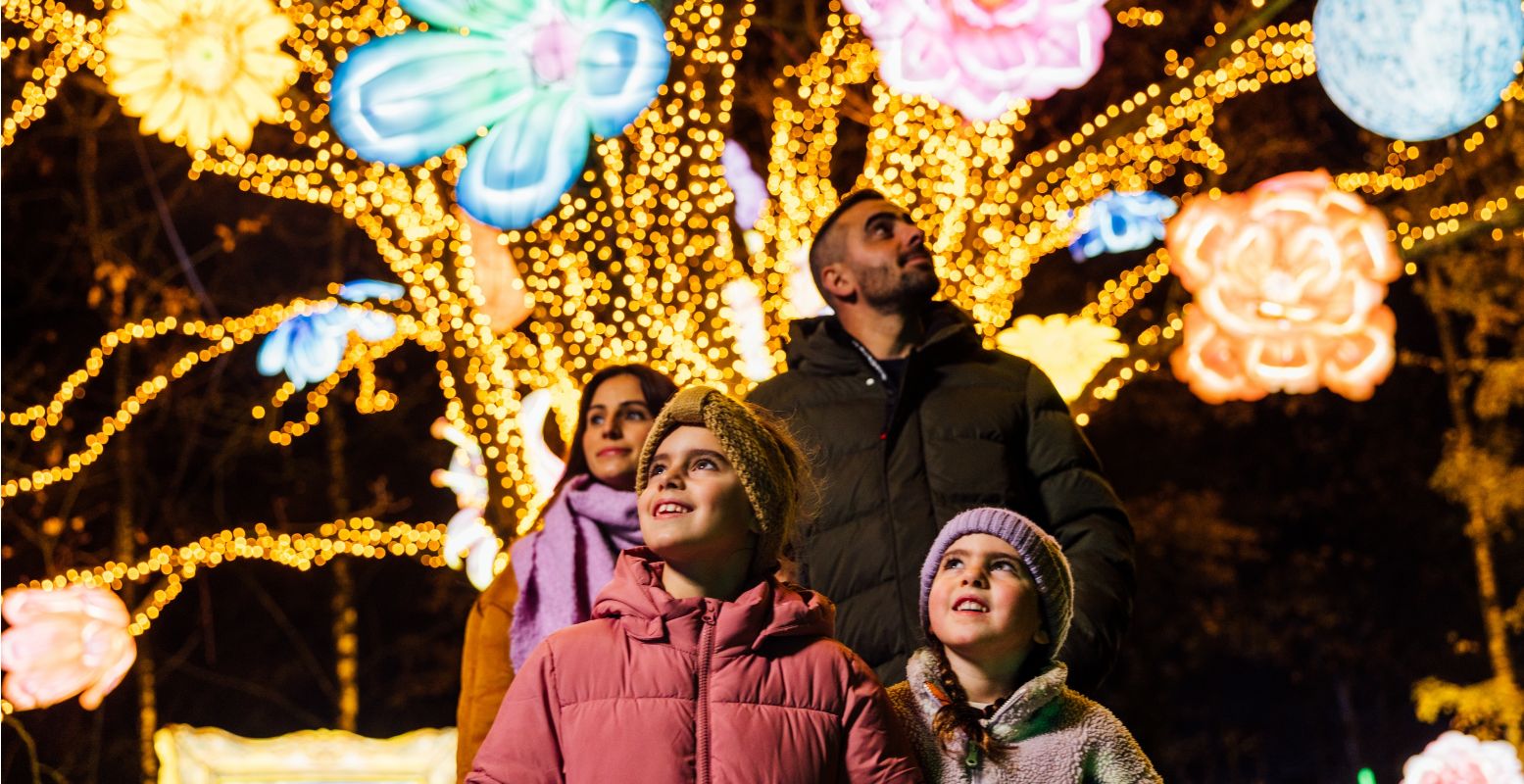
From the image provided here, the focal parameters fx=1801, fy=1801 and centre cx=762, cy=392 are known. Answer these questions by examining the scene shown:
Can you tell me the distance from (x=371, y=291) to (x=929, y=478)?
4.95 metres

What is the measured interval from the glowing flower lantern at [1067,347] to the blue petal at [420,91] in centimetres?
269

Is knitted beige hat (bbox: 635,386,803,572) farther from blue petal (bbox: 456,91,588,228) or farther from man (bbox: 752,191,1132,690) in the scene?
blue petal (bbox: 456,91,588,228)

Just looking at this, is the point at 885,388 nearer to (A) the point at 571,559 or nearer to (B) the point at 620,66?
(A) the point at 571,559

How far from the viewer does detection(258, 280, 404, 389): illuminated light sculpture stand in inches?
332

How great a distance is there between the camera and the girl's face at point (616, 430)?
4.47 metres

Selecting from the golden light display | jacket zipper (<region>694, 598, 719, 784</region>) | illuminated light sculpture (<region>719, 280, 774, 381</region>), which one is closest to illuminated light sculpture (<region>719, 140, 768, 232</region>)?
the golden light display

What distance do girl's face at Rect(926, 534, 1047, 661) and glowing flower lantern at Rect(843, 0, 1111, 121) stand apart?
138 inches

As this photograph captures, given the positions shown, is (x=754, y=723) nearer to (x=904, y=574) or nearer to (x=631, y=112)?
(x=904, y=574)

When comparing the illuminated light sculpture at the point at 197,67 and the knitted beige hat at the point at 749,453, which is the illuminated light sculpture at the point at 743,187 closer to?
the illuminated light sculpture at the point at 197,67

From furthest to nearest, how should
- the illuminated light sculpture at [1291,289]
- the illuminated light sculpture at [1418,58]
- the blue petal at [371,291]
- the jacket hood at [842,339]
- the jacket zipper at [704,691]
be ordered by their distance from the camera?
the blue petal at [371,291] → the illuminated light sculpture at [1291,289] → the illuminated light sculpture at [1418,58] → the jacket hood at [842,339] → the jacket zipper at [704,691]

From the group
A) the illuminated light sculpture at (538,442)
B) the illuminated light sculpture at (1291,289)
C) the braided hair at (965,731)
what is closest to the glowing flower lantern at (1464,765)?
the illuminated light sculpture at (1291,289)

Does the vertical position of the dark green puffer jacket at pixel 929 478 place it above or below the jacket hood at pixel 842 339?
below

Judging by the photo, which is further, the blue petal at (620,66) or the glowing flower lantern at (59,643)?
the glowing flower lantern at (59,643)

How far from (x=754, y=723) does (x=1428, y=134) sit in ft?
15.9
